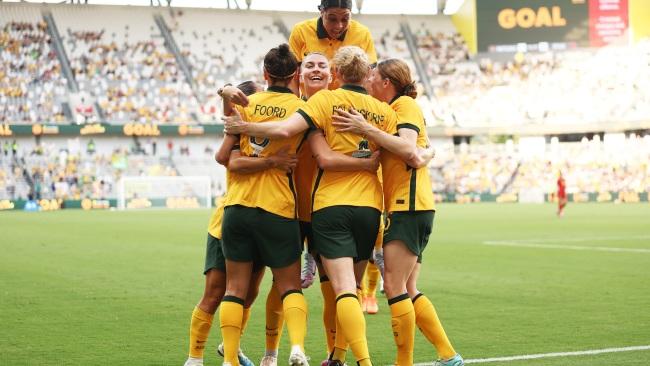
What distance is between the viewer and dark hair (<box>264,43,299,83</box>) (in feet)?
21.7

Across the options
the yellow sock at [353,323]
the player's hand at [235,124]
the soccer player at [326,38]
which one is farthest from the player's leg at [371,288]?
the player's hand at [235,124]

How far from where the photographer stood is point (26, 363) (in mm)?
7383

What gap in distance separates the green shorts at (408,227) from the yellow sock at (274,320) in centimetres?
106

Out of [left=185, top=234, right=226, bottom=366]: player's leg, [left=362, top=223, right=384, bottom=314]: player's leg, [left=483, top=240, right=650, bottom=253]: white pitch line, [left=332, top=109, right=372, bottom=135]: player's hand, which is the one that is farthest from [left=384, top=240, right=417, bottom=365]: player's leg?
[left=483, top=240, right=650, bottom=253]: white pitch line

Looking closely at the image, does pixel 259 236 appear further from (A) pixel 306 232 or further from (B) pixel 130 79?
(B) pixel 130 79

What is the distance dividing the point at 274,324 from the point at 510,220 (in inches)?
1063

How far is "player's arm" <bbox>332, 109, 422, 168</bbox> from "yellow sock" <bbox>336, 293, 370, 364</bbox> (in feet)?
3.49

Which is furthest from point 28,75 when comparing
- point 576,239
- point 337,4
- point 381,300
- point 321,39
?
point 337,4

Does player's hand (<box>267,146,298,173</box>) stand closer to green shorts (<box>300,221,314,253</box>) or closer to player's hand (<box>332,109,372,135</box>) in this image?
player's hand (<box>332,109,372,135</box>)

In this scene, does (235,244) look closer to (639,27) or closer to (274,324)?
(274,324)

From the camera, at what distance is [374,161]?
21.5ft

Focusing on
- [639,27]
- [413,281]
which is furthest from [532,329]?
[639,27]

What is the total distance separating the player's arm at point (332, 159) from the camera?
251 inches

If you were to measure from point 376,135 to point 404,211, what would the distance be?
606mm
